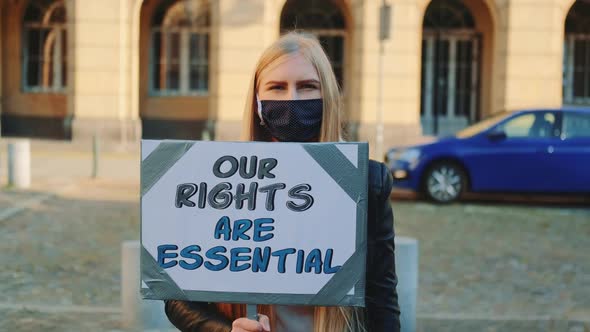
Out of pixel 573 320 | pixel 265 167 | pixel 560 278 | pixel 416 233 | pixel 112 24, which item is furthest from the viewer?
pixel 112 24

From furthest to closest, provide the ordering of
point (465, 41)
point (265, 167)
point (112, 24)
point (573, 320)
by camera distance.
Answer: point (465, 41) → point (112, 24) → point (573, 320) → point (265, 167)

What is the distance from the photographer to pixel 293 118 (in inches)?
108

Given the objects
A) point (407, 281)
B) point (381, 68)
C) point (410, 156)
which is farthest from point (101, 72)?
point (407, 281)

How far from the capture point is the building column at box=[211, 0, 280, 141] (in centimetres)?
2280

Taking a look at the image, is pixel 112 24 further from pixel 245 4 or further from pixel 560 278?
pixel 560 278

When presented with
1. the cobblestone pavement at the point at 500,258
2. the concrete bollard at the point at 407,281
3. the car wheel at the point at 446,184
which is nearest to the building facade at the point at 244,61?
the car wheel at the point at 446,184

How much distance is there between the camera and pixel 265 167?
107 inches

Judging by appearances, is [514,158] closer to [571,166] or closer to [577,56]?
[571,166]

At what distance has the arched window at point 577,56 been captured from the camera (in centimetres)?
2466

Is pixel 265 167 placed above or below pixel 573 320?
above

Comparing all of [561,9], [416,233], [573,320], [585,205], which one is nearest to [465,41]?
[561,9]

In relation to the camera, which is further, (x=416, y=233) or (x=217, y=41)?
(x=217, y=41)

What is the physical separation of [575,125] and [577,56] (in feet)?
35.8

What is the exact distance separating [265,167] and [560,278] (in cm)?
667
